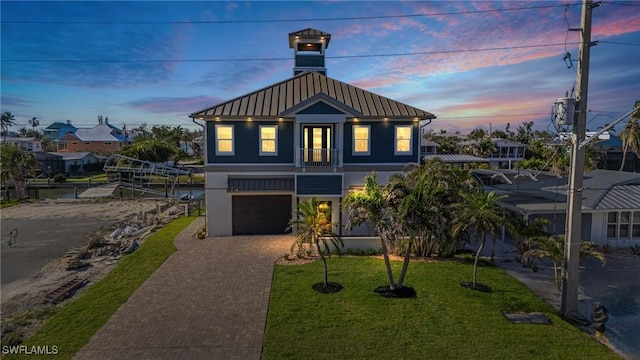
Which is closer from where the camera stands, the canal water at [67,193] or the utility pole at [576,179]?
the utility pole at [576,179]

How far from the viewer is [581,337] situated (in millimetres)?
10531

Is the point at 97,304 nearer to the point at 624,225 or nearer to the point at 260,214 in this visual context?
the point at 260,214

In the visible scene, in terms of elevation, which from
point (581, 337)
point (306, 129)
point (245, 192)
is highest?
point (306, 129)

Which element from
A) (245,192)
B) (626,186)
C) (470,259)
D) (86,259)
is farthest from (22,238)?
(626,186)

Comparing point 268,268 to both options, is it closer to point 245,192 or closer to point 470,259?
point 245,192

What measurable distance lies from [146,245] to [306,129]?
10.9m

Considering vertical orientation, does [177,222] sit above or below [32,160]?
below

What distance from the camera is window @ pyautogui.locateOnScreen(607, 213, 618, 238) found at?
64.6ft

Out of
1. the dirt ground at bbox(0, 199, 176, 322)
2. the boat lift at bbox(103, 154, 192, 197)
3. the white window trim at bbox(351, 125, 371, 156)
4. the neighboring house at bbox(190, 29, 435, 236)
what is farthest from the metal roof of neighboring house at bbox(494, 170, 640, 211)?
the boat lift at bbox(103, 154, 192, 197)

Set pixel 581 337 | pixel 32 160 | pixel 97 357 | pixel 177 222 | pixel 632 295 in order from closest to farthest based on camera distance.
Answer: pixel 97 357 < pixel 581 337 < pixel 632 295 < pixel 177 222 < pixel 32 160

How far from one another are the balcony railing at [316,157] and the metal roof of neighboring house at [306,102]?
2.46 meters

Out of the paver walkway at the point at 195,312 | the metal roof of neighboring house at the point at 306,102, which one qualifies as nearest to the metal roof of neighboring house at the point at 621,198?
the metal roof of neighboring house at the point at 306,102

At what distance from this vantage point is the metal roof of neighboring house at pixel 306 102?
2031 centimetres

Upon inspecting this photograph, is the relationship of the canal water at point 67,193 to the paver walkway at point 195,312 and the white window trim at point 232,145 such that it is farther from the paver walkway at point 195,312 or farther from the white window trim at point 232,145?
the paver walkway at point 195,312
